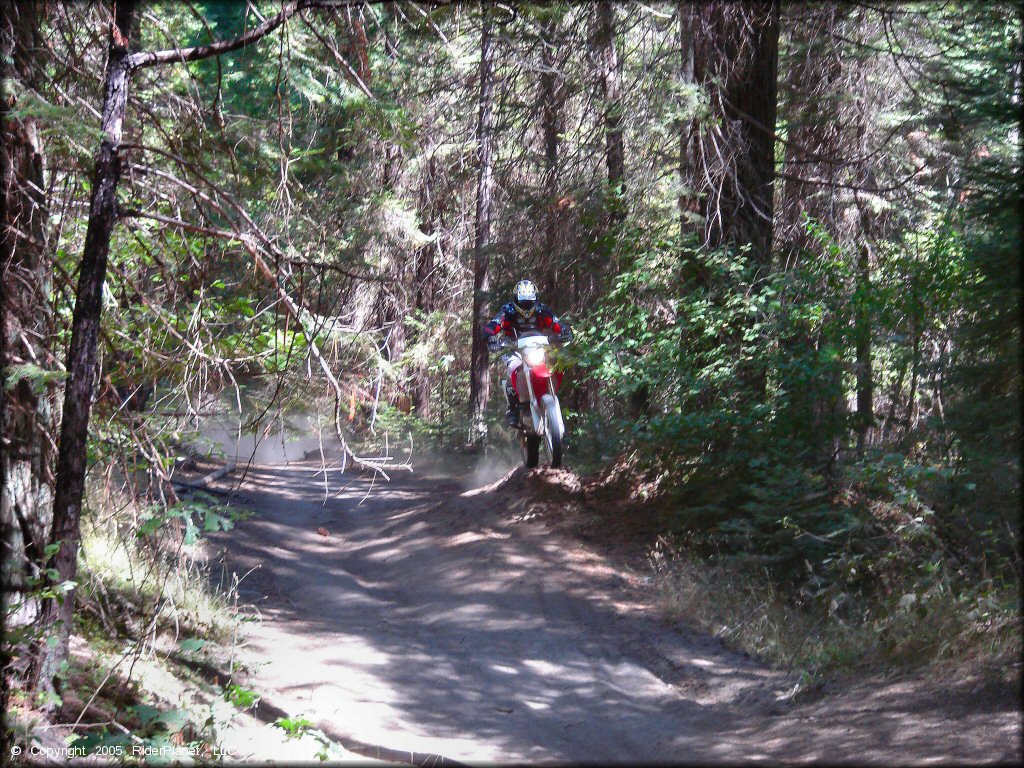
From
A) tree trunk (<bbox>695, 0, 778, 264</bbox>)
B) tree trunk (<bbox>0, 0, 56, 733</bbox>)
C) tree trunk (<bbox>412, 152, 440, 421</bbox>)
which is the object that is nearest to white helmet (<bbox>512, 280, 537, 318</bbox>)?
tree trunk (<bbox>695, 0, 778, 264</bbox>)

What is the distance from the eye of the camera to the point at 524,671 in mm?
7465

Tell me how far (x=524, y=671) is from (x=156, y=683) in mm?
2883

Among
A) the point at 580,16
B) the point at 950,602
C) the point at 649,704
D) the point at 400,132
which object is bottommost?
the point at 649,704

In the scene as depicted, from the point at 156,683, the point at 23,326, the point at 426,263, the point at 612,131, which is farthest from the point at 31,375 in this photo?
the point at 426,263

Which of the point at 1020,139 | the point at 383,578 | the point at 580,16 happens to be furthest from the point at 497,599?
the point at 580,16

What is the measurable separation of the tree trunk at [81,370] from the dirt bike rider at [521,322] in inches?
256

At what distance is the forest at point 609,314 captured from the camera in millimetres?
5906

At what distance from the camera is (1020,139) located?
7.21 m

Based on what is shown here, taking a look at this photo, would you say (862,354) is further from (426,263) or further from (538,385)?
(426,263)

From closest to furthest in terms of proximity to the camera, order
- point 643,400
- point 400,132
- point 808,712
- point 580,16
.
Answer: point 808,712, point 400,132, point 580,16, point 643,400

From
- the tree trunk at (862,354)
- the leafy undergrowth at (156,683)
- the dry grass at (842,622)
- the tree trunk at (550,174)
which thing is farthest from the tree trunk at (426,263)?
the leafy undergrowth at (156,683)

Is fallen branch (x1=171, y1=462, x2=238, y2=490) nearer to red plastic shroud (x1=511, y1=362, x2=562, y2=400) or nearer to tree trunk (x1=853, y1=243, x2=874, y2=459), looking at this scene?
red plastic shroud (x1=511, y1=362, x2=562, y2=400)

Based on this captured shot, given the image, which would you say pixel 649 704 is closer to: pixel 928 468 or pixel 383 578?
pixel 928 468

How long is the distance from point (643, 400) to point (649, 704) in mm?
7394
